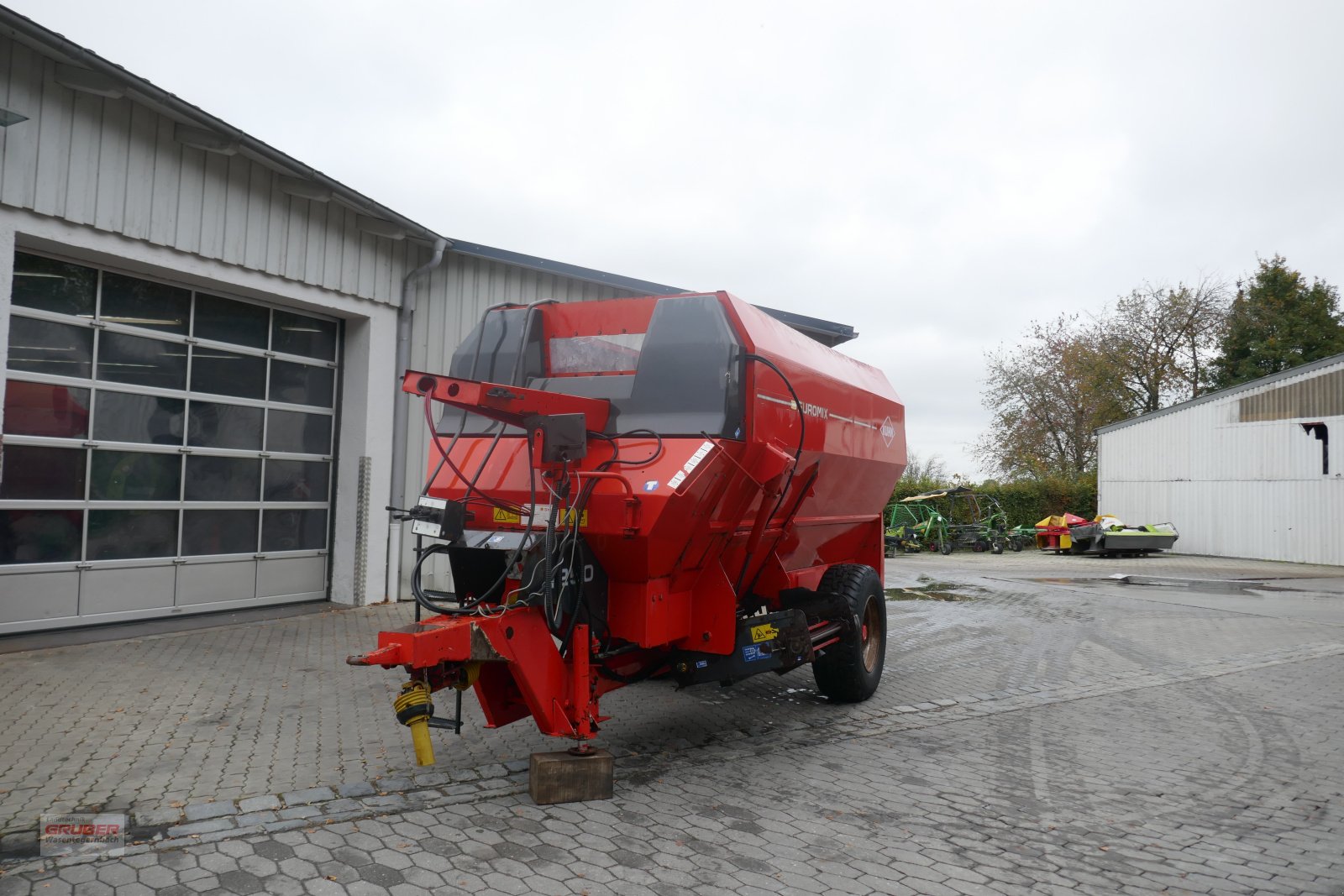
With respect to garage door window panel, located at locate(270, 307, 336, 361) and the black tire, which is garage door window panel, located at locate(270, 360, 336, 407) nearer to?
garage door window panel, located at locate(270, 307, 336, 361)

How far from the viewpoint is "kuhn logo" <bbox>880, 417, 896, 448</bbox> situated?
7.95 m

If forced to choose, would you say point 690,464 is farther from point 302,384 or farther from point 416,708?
point 302,384

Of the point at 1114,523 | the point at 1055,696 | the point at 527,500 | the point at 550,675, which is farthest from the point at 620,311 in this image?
the point at 1114,523

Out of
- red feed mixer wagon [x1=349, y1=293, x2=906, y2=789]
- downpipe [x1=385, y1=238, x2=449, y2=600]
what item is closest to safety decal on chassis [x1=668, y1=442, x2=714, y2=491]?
red feed mixer wagon [x1=349, y1=293, x2=906, y2=789]

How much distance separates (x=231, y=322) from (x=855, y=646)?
23.3 feet

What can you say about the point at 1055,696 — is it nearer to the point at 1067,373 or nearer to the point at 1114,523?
the point at 1114,523

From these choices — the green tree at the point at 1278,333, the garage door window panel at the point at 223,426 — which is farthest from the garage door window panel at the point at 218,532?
the green tree at the point at 1278,333

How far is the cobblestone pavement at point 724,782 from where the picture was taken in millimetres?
3844

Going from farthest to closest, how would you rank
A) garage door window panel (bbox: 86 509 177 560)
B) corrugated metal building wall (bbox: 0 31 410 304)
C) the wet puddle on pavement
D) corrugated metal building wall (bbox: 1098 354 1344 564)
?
1. corrugated metal building wall (bbox: 1098 354 1344 564)
2. the wet puddle on pavement
3. garage door window panel (bbox: 86 509 177 560)
4. corrugated metal building wall (bbox: 0 31 410 304)

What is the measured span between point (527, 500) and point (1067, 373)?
40318 mm

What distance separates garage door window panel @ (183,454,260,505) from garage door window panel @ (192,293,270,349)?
1.23m

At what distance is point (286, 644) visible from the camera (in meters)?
8.52

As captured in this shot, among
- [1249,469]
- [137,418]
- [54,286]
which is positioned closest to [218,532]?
[137,418]

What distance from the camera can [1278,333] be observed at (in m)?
39.9
